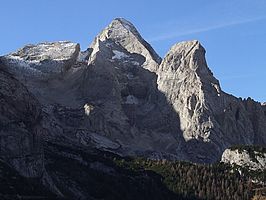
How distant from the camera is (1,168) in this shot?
573ft

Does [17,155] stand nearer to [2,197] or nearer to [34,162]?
[34,162]

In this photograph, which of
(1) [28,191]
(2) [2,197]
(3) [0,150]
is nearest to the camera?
(2) [2,197]

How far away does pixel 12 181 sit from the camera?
167625 millimetres

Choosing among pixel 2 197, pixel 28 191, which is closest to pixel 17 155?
pixel 28 191

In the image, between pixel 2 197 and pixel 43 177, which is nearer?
pixel 2 197

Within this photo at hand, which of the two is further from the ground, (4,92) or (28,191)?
(4,92)

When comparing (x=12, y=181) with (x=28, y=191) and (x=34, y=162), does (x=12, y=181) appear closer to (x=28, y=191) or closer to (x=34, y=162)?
(x=28, y=191)

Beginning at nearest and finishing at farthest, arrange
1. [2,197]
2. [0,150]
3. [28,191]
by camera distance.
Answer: [2,197], [28,191], [0,150]

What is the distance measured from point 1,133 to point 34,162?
46.9 ft

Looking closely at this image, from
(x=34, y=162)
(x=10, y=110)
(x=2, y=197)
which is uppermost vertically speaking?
(x=10, y=110)

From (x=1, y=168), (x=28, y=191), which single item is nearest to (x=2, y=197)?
(x=28, y=191)

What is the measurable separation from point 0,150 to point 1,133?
5506mm

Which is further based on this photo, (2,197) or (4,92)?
(4,92)

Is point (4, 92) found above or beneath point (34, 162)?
above
